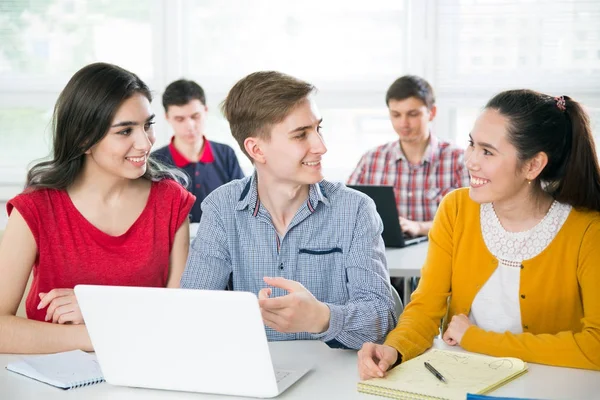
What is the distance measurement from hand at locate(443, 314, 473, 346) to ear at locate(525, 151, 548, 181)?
1.40ft

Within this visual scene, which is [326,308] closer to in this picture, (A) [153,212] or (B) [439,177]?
(A) [153,212]

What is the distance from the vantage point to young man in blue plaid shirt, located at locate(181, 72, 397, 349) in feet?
7.09

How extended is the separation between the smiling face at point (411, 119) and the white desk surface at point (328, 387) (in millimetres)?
→ 2649

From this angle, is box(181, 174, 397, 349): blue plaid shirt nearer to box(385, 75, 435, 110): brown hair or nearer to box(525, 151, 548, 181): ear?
box(525, 151, 548, 181): ear

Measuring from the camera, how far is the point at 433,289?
2.17 meters

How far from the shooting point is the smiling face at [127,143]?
226cm

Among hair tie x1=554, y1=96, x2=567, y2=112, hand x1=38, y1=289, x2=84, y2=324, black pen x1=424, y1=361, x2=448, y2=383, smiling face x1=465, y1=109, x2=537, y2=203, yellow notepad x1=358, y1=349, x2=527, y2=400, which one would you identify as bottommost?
yellow notepad x1=358, y1=349, x2=527, y2=400

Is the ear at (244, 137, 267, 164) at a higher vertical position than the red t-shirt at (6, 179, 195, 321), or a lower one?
higher

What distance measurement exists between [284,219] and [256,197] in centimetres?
10

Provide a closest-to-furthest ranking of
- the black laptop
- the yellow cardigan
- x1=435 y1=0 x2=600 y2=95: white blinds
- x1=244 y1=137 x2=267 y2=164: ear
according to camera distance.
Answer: the yellow cardigan → x1=244 y1=137 x2=267 y2=164: ear → the black laptop → x1=435 y1=0 x2=600 y2=95: white blinds

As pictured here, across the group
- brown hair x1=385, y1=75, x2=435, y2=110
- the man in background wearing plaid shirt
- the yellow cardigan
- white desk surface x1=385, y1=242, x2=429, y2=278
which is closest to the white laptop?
the yellow cardigan

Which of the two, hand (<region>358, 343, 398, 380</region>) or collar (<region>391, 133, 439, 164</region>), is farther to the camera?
collar (<region>391, 133, 439, 164</region>)

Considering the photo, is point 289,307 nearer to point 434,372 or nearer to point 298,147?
point 434,372

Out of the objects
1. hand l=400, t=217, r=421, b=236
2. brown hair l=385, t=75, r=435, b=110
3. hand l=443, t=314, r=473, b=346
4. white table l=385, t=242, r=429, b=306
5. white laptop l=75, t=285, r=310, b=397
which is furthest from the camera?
brown hair l=385, t=75, r=435, b=110
